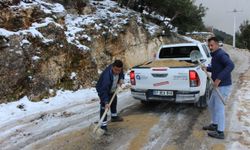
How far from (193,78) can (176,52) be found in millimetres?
2875

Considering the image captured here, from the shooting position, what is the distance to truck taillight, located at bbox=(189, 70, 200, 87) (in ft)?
24.7

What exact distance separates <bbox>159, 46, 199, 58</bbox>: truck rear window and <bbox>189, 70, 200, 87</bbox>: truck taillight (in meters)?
2.50

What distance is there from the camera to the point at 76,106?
9.33 meters

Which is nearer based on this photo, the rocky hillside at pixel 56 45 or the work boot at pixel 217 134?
the work boot at pixel 217 134

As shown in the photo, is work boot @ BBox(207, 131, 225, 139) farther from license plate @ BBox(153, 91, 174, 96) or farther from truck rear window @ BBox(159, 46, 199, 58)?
truck rear window @ BBox(159, 46, 199, 58)

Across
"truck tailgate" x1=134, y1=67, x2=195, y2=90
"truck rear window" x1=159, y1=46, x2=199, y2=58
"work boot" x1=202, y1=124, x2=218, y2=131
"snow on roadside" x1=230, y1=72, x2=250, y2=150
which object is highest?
"truck rear window" x1=159, y1=46, x2=199, y2=58

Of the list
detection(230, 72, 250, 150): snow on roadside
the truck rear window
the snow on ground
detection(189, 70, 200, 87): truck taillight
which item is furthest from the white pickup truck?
the snow on ground

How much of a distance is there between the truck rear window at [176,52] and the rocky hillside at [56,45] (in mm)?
3356

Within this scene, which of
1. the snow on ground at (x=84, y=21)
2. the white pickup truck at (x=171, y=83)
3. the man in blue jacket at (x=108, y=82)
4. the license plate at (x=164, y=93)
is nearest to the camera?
the man in blue jacket at (x=108, y=82)

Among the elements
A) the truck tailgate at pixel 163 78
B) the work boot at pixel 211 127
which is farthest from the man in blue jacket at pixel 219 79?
the truck tailgate at pixel 163 78

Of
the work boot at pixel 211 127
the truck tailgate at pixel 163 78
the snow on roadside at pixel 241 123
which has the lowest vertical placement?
the snow on roadside at pixel 241 123

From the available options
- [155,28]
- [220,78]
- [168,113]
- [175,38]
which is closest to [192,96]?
[168,113]

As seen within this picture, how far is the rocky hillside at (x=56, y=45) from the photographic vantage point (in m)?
9.66

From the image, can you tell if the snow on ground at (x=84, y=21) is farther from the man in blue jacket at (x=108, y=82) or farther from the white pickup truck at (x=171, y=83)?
the man in blue jacket at (x=108, y=82)
